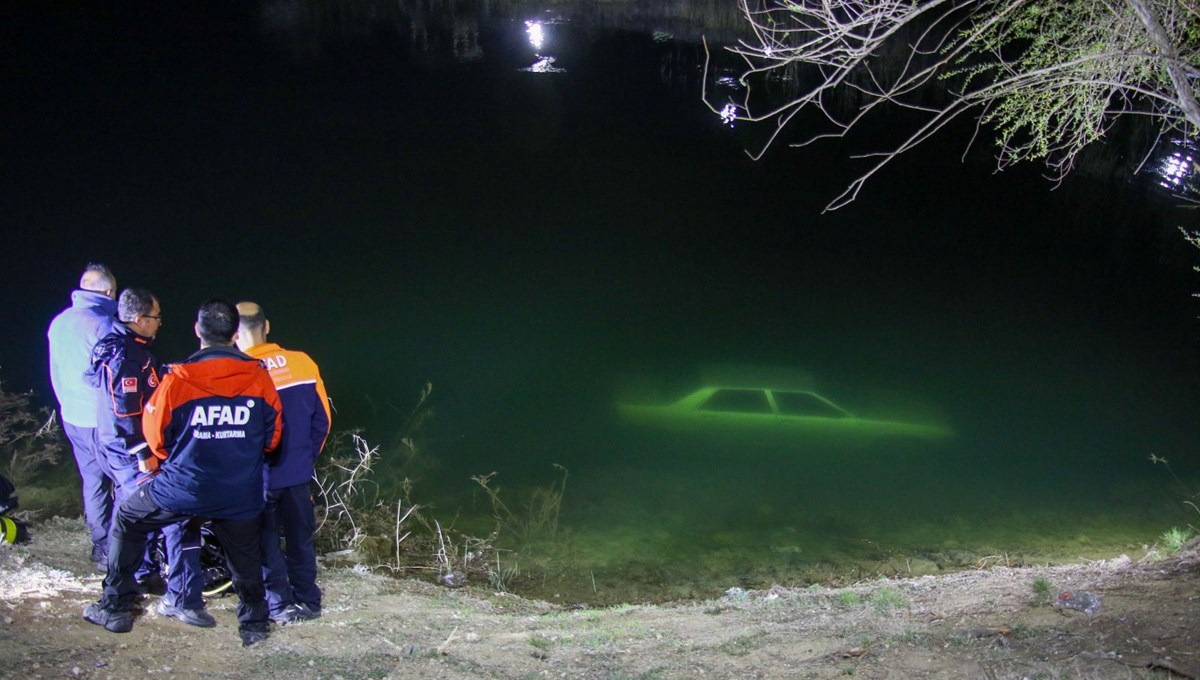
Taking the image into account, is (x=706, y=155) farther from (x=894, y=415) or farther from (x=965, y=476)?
(x=965, y=476)

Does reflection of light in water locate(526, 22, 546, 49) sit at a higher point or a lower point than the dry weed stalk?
higher

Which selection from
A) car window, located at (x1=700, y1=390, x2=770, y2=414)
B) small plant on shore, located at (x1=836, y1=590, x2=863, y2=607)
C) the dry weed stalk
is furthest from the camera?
car window, located at (x1=700, y1=390, x2=770, y2=414)

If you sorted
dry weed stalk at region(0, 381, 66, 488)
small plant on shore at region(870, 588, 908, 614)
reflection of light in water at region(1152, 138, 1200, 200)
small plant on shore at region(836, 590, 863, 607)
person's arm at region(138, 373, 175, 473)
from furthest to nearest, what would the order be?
1. reflection of light in water at region(1152, 138, 1200, 200)
2. dry weed stalk at region(0, 381, 66, 488)
3. small plant on shore at region(836, 590, 863, 607)
4. small plant on shore at region(870, 588, 908, 614)
5. person's arm at region(138, 373, 175, 473)

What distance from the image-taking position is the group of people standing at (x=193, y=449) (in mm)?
4156

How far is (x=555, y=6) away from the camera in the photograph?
34.1m

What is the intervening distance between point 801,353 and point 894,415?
86.9 inches

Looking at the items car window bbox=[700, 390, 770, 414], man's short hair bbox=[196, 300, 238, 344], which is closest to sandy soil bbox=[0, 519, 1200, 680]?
man's short hair bbox=[196, 300, 238, 344]

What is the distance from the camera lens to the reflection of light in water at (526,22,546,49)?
31320mm

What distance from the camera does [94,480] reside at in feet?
17.0

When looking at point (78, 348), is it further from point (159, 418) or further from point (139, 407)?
point (159, 418)

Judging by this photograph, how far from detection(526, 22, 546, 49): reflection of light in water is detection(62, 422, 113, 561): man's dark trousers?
90.9 feet

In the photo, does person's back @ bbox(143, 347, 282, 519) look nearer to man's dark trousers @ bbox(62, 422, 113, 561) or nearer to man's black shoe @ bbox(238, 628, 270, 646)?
man's black shoe @ bbox(238, 628, 270, 646)

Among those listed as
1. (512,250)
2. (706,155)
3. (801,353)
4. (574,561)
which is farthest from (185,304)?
(706,155)

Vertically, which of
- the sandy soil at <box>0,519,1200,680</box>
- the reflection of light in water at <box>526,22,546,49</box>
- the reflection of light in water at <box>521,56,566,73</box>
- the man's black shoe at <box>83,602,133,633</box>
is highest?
the reflection of light in water at <box>526,22,546,49</box>
